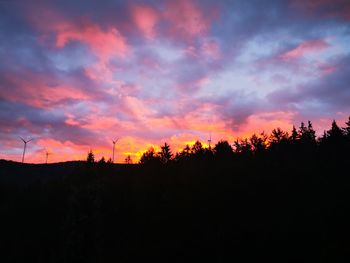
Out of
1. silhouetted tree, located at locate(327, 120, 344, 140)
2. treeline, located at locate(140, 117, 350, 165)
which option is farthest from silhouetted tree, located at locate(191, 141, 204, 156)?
silhouetted tree, located at locate(327, 120, 344, 140)

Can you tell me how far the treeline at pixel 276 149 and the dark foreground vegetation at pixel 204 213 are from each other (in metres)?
0.46

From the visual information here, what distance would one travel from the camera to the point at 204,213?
60562 millimetres

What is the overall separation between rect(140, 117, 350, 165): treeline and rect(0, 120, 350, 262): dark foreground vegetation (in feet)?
1.50

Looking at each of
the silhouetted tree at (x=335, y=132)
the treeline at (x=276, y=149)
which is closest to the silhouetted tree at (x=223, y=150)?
the treeline at (x=276, y=149)

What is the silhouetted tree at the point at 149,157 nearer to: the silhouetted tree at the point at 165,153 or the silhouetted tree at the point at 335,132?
the silhouetted tree at the point at 165,153

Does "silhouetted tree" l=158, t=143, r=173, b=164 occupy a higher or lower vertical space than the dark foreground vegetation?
higher

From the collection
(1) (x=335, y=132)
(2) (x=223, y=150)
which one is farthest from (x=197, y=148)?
(1) (x=335, y=132)

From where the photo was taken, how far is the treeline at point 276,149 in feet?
258

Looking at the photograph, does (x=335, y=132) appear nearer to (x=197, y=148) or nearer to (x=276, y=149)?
(x=276, y=149)

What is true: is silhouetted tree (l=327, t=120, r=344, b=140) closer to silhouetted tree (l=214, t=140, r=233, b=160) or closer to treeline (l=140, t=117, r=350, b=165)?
treeline (l=140, t=117, r=350, b=165)

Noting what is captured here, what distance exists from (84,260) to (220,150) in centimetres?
5431

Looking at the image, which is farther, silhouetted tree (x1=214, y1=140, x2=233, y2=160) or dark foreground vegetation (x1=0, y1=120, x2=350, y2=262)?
silhouetted tree (x1=214, y1=140, x2=233, y2=160)

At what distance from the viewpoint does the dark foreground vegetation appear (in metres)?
48.2

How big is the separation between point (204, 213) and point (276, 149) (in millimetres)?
36955
